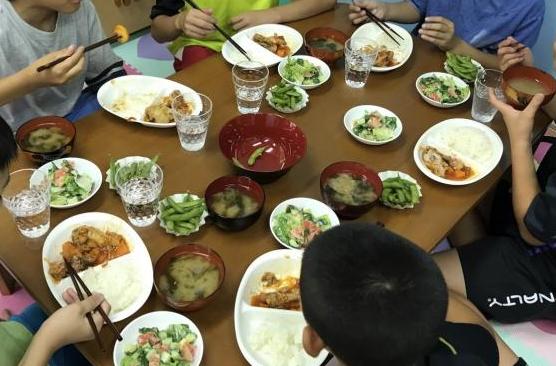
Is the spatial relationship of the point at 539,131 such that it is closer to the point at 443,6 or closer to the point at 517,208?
the point at 517,208

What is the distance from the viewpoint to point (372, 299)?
2.95 ft

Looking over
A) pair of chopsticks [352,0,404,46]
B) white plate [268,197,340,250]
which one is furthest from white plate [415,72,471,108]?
white plate [268,197,340,250]

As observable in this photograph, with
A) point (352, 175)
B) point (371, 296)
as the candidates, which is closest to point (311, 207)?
point (352, 175)

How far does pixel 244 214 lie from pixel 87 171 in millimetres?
548

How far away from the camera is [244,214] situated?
1479 millimetres

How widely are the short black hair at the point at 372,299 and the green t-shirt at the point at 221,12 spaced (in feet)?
6.07

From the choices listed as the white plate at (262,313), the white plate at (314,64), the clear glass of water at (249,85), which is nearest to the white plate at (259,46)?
the white plate at (314,64)

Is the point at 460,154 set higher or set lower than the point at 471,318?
higher

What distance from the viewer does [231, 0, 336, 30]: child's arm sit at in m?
2.38

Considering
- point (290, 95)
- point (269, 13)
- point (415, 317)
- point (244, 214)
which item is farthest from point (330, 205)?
point (269, 13)

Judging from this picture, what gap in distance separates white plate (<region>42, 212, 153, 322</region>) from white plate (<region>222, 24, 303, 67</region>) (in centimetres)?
98

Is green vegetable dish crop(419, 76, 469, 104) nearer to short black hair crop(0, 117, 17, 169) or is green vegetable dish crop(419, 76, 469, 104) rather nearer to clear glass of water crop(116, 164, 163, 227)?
clear glass of water crop(116, 164, 163, 227)

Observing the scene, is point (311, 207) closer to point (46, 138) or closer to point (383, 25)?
point (46, 138)

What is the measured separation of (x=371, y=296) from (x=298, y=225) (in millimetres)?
616
